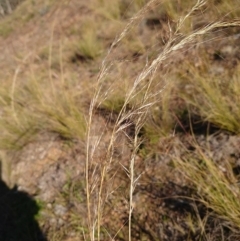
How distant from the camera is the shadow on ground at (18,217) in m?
2.22

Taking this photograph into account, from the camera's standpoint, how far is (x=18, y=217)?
2365 millimetres

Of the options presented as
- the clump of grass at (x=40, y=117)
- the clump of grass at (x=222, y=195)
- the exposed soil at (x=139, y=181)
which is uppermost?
the clump of grass at (x=40, y=117)

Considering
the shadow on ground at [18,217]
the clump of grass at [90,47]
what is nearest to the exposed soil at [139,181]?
the shadow on ground at [18,217]

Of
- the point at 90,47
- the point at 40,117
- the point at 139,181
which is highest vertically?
the point at 40,117

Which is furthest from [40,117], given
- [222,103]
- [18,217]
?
[222,103]

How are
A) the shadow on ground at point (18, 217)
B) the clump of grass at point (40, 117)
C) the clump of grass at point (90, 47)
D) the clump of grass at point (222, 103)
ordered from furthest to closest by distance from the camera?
the clump of grass at point (90, 47) → the clump of grass at point (40, 117) → the shadow on ground at point (18, 217) → the clump of grass at point (222, 103)

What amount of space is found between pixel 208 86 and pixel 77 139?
1115mm

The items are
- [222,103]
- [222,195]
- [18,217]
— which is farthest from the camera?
[18,217]

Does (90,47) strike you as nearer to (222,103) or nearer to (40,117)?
(40,117)

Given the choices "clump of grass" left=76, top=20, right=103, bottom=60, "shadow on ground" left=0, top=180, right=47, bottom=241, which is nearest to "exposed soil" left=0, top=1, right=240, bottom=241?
"shadow on ground" left=0, top=180, right=47, bottom=241

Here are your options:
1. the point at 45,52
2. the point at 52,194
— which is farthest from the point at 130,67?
the point at 45,52

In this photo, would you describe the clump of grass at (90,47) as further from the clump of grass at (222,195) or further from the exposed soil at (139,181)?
the clump of grass at (222,195)

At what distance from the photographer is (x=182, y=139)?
90.9 inches

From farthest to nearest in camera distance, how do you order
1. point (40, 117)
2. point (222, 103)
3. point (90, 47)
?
point (90, 47)
point (40, 117)
point (222, 103)
